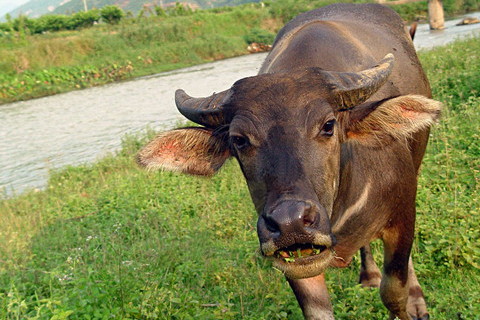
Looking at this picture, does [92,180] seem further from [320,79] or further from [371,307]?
[320,79]

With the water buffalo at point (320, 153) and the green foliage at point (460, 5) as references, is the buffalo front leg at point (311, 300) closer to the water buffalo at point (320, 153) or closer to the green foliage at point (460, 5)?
the water buffalo at point (320, 153)

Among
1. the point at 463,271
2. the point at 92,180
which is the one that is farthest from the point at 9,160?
the point at 463,271

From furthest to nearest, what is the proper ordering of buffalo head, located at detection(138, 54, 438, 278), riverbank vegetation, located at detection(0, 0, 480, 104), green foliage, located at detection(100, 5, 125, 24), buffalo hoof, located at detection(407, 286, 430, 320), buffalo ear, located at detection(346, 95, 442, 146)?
green foliage, located at detection(100, 5, 125, 24) < riverbank vegetation, located at detection(0, 0, 480, 104) < buffalo hoof, located at detection(407, 286, 430, 320) < buffalo ear, located at detection(346, 95, 442, 146) < buffalo head, located at detection(138, 54, 438, 278)

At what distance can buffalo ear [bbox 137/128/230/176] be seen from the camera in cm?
245

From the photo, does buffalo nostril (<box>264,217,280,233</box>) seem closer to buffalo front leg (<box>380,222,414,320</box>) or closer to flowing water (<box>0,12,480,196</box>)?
buffalo front leg (<box>380,222,414,320</box>)

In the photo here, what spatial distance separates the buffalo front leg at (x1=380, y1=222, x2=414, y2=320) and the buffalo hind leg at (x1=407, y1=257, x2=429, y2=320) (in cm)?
18

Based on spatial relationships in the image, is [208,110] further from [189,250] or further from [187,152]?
[189,250]

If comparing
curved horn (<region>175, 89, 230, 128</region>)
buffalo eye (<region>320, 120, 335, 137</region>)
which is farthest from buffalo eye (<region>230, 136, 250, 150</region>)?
buffalo eye (<region>320, 120, 335, 137</region>)

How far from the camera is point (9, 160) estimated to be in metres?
9.40

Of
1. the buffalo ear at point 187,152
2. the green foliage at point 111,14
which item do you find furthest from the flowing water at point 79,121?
the green foliage at point 111,14

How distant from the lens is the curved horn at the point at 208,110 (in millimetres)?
2281

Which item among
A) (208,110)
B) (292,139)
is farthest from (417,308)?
(208,110)

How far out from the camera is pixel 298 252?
185 centimetres

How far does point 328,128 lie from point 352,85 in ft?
0.76
